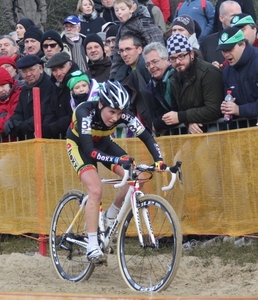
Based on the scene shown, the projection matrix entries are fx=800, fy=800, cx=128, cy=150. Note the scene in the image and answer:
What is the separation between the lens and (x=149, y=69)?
32.0 feet

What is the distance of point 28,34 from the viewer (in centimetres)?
1298

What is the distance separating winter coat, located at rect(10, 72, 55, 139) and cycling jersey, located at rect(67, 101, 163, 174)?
2055 millimetres

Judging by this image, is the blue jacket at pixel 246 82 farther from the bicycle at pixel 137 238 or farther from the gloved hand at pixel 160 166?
the gloved hand at pixel 160 166

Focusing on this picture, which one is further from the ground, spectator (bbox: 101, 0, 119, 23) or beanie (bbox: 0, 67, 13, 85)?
spectator (bbox: 101, 0, 119, 23)

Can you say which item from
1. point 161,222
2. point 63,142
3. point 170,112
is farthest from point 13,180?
point 161,222

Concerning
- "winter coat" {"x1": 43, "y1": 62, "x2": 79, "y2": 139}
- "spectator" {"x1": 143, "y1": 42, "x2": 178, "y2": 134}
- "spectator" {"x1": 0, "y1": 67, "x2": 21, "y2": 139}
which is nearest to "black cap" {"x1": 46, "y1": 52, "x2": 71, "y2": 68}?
"winter coat" {"x1": 43, "y1": 62, "x2": 79, "y2": 139}

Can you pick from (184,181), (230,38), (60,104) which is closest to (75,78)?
(60,104)

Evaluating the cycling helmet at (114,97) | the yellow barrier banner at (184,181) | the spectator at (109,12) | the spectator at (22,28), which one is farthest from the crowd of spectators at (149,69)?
the cycling helmet at (114,97)

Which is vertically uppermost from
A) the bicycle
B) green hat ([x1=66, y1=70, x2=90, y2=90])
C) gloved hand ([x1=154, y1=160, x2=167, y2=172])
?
green hat ([x1=66, y1=70, x2=90, y2=90])

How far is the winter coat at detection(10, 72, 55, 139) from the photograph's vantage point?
10664mm

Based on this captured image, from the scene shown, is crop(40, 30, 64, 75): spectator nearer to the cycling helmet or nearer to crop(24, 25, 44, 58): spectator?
crop(24, 25, 44, 58): spectator

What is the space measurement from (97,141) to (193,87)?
1370 mm

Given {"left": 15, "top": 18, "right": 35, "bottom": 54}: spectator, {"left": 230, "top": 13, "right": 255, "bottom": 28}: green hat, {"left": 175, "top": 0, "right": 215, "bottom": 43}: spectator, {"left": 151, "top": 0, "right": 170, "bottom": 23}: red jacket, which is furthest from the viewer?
{"left": 151, "top": 0, "right": 170, "bottom": 23}: red jacket

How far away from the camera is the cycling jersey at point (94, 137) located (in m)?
8.03
